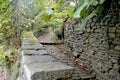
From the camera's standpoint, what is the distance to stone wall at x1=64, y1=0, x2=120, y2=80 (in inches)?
123

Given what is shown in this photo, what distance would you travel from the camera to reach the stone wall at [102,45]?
314 cm

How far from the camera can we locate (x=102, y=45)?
359 centimetres

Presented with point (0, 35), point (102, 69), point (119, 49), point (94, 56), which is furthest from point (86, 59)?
point (0, 35)

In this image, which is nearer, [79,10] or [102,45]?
[79,10]

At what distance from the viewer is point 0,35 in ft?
24.9

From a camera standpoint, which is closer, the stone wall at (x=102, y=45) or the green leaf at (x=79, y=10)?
the green leaf at (x=79, y=10)

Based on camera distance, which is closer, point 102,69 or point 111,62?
point 111,62

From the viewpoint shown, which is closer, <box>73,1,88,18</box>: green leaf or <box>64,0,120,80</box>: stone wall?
<box>73,1,88,18</box>: green leaf

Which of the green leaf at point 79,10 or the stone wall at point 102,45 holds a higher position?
the green leaf at point 79,10

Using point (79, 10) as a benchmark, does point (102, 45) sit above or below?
below

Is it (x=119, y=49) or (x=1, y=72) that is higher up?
(x=119, y=49)

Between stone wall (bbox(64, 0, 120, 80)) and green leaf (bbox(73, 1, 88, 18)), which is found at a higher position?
green leaf (bbox(73, 1, 88, 18))

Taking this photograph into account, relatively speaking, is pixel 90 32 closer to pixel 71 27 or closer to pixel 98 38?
pixel 98 38

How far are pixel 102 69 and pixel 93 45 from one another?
0.61m
